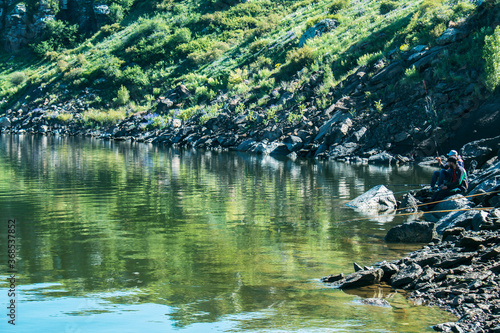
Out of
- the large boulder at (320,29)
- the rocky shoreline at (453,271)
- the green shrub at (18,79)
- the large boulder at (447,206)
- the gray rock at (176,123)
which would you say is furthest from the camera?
the green shrub at (18,79)

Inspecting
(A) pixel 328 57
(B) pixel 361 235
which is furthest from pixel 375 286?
(A) pixel 328 57

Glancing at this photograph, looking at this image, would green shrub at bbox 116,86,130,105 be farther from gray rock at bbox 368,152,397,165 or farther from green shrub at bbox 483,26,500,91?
green shrub at bbox 483,26,500,91

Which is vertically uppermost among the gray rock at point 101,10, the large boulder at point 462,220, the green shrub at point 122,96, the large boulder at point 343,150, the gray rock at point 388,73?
the gray rock at point 101,10

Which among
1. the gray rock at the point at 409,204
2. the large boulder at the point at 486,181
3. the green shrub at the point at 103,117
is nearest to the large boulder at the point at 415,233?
the large boulder at the point at 486,181

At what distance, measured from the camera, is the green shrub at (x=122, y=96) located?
65.2m

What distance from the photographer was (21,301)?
29.0 feet

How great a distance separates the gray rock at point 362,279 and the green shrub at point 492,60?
26.0 meters

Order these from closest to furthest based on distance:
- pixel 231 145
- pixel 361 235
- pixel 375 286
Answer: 1. pixel 375 286
2. pixel 361 235
3. pixel 231 145

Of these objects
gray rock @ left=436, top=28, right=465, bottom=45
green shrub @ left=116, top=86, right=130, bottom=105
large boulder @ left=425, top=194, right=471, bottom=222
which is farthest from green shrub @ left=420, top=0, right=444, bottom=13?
green shrub @ left=116, top=86, right=130, bottom=105

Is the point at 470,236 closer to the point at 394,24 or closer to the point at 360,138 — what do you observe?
the point at 360,138

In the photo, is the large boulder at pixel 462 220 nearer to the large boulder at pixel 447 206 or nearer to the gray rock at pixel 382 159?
the large boulder at pixel 447 206

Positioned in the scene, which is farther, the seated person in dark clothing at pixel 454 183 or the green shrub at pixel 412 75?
the green shrub at pixel 412 75

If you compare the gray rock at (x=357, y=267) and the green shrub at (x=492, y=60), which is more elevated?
the green shrub at (x=492, y=60)

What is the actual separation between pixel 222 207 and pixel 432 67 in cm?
2467
